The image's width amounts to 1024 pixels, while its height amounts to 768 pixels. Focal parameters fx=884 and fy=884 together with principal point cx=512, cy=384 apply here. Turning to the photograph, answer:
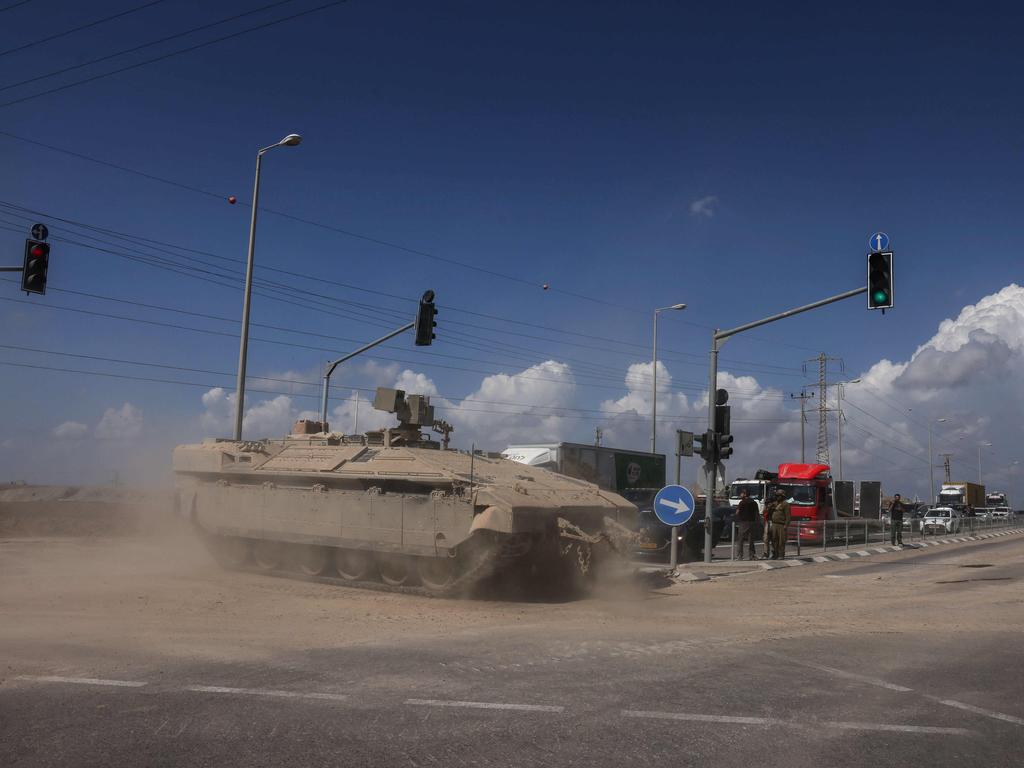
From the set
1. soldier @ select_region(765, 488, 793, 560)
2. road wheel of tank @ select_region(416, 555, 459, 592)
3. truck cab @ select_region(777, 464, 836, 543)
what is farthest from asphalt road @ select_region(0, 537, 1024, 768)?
truck cab @ select_region(777, 464, 836, 543)

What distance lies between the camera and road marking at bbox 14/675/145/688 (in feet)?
21.6

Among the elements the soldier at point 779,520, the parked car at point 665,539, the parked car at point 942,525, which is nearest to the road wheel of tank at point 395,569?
the parked car at point 665,539

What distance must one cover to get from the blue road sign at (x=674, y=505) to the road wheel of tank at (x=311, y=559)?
18.8ft

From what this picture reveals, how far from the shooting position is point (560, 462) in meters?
26.7

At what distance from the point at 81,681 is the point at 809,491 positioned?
25.7 m

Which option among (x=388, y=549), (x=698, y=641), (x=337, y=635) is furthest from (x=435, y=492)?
(x=698, y=641)

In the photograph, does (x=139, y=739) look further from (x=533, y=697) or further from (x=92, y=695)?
(x=533, y=697)

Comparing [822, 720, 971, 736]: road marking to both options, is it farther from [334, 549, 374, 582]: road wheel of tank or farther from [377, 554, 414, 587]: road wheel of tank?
[334, 549, 374, 582]: road wheel of tank

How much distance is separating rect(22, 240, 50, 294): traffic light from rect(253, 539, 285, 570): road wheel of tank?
5.86m

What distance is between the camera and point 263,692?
20.7ft

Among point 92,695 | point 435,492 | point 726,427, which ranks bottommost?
point 92,695

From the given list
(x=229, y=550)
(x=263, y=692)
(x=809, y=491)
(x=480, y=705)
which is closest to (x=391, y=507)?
(x=229, y=550)

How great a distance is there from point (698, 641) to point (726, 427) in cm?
952

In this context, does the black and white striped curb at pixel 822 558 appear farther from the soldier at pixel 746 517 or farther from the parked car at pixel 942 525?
the parked car at pixel 942 525
